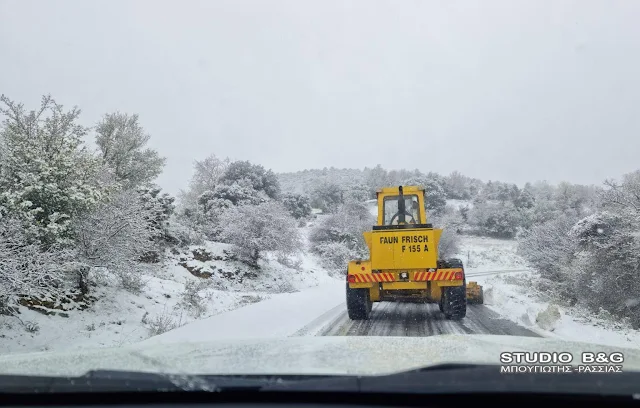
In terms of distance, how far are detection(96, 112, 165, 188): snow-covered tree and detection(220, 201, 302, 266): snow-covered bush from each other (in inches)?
227

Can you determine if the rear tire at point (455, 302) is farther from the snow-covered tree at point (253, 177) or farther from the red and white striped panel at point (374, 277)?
the snow-covered tree at point (253, 177)

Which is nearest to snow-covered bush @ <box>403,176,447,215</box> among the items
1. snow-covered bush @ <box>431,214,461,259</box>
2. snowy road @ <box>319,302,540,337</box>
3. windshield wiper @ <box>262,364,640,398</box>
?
snow-covered bush @ <box>431,214,461,259</box>

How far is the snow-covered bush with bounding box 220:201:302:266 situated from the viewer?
79.9ft

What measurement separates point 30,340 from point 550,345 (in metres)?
9.18

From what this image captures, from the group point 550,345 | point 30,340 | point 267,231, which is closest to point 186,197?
point 267,231

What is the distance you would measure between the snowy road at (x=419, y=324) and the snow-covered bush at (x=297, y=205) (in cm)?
3574

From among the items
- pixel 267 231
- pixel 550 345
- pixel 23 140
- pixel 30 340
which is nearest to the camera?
pixel 550 345

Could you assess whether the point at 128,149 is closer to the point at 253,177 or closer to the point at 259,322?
the point at 253,177

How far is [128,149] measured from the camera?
27266mm

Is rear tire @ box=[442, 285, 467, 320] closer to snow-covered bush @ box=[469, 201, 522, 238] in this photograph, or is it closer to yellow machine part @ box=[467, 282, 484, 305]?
yellow machine part @ box=[467, 282, 484, 305]

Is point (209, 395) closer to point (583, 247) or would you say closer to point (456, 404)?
point (456, 404)

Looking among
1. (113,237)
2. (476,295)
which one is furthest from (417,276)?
(113,237)

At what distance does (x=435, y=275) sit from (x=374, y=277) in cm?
136

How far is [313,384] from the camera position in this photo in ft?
7.98
